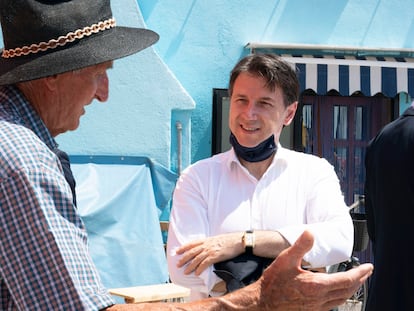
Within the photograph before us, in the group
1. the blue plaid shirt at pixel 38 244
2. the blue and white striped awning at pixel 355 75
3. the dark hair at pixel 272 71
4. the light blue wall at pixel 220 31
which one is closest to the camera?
the blue plaid shirt at pixel 38 244

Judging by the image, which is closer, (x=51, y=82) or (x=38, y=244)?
(x=38, y=244)

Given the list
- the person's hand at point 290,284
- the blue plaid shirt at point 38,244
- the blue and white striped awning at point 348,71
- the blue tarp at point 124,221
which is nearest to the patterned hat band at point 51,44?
the blue plaid shirt at point 38,244

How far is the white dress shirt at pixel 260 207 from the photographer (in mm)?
2660

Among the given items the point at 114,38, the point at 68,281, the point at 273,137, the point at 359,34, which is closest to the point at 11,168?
the point at 68,281

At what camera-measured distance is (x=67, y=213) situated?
1562 millimetres

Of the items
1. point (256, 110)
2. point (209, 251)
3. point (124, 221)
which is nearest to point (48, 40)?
point (209, 251)

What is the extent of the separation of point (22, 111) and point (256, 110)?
127 cm

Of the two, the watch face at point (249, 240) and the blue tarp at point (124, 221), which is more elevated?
the watch face at point (249, 240)

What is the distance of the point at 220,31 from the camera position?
8.84m

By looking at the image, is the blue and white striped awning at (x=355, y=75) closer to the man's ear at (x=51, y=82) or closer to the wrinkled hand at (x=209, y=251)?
the wrinkled hand at (x=209, y=251)

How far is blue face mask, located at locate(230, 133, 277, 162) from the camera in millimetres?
2830

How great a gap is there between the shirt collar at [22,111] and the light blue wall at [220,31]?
694 centimetres

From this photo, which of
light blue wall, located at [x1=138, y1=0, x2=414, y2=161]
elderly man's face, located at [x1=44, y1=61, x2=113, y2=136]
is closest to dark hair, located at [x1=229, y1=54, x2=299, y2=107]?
elderly man's face, located at [x1=44, y1=61, x2=113, y2=136]

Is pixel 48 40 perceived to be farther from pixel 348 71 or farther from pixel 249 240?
pixel 348 71
